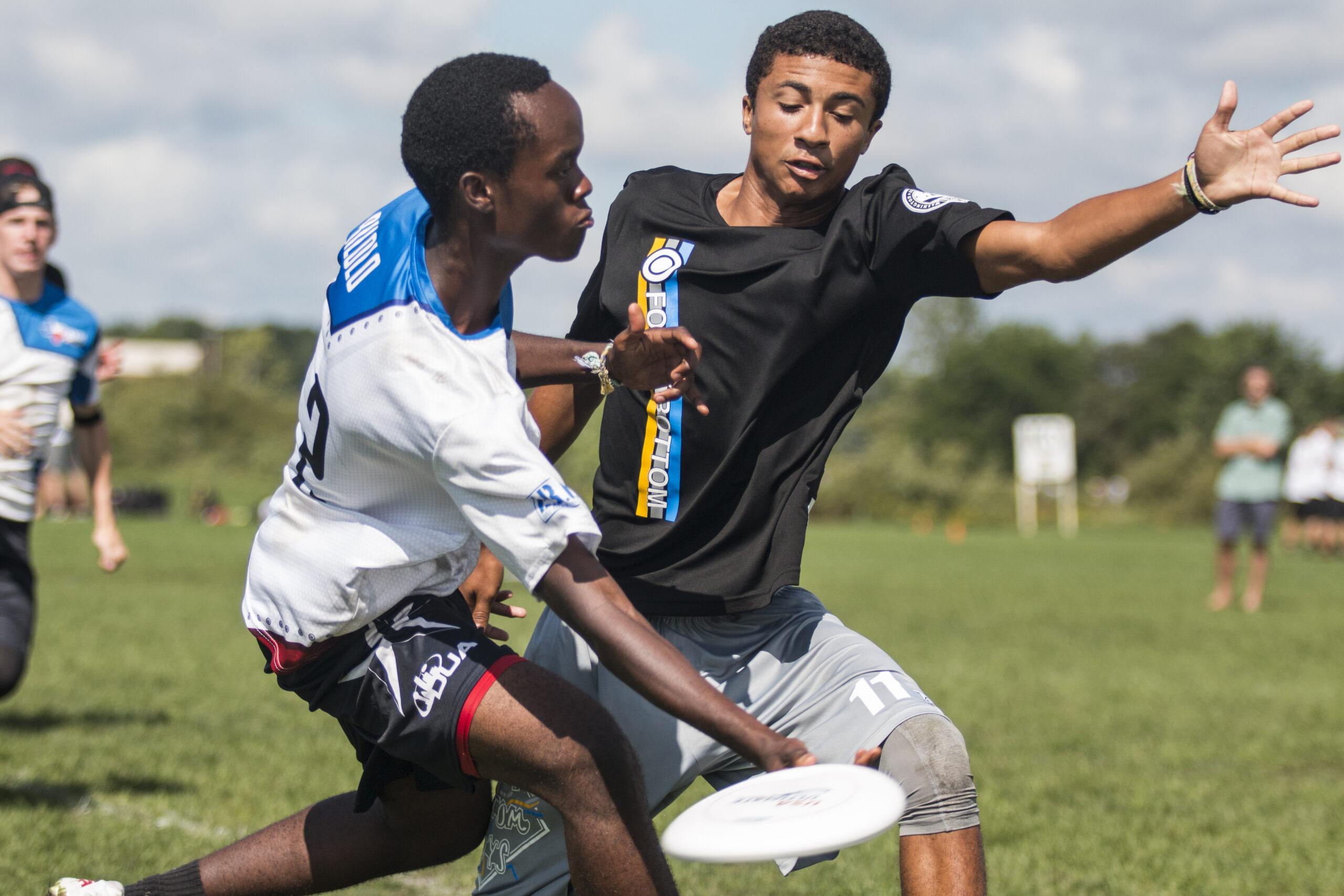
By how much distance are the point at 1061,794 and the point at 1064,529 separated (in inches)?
1701

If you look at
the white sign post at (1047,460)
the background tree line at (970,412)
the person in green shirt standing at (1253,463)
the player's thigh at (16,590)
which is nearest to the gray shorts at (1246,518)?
the person in green shirt standing at (1253,463)

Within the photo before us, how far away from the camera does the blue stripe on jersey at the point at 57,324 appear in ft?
17.8

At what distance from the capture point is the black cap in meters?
5.29

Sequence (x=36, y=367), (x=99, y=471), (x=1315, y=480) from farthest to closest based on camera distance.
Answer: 1. (x=1315, y=480)
2. (x=99, y=471)
3. (x=36, y=367)

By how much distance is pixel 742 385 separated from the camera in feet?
10.4

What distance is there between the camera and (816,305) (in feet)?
10.2

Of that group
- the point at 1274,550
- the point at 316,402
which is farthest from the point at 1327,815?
the point at 1274,550

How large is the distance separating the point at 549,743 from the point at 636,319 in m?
0.97

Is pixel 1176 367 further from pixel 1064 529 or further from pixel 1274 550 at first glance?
pixel 1274 550

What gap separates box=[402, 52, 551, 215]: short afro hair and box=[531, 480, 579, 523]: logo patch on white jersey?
0.63 metres

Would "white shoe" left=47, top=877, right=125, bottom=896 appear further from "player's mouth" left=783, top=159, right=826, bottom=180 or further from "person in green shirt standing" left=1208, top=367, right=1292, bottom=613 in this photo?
"person in green shirt standing" left=1208, top=367, right=1292, bottom=613

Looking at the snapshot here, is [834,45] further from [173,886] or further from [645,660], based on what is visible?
[173,886]

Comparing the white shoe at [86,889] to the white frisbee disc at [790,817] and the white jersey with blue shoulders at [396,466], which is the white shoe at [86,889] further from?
the white frisbee disc at [790,817]

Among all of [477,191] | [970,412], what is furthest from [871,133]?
[970,412]
